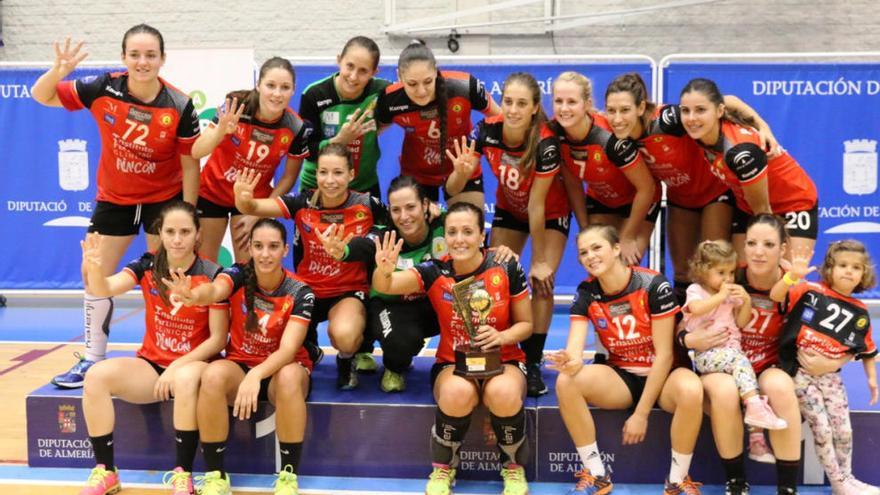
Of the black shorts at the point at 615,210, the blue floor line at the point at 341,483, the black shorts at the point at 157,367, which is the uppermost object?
the black shorts at the point at 615,210

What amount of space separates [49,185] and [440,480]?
15.2 ft

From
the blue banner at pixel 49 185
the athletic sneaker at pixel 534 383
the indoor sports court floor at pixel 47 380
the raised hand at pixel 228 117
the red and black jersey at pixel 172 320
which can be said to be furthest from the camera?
the blue banner at pixel 49 185

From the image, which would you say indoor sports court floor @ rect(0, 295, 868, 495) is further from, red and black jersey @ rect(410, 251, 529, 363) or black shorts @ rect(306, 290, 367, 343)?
black shorts @ rect(306, 290, 367, 343)

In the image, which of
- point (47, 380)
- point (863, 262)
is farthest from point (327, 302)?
point (863, 262)

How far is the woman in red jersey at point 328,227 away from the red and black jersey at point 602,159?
3.02ft

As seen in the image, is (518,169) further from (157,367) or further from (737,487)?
(157,367)

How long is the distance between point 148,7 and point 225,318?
6.65 meters

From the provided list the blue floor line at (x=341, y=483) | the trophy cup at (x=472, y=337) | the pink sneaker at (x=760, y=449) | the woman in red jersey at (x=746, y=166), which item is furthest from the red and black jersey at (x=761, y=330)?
the trophy cup at (x=472, y=337)

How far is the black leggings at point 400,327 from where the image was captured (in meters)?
3.75

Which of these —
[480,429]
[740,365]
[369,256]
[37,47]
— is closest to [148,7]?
[37,47]

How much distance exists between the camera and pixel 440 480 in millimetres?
3344

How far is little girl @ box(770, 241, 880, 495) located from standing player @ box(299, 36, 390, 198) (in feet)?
6.66

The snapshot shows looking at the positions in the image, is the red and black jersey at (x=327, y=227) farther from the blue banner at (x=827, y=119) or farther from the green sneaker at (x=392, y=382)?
the blue banner at (x=827, y=119)

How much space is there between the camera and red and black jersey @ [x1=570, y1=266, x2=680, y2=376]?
3.38 metres
